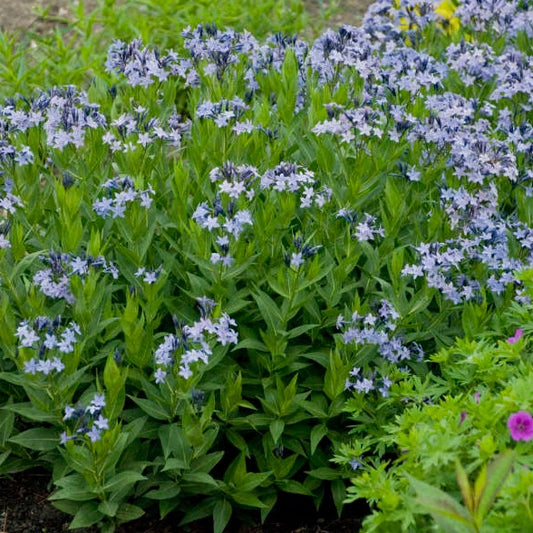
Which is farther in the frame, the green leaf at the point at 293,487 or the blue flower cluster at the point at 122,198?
the green leaf at the point at 293,487

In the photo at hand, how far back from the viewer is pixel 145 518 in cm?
390

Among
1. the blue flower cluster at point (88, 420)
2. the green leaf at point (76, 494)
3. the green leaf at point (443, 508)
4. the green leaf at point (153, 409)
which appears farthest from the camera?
the green leaf at point (153, 409)

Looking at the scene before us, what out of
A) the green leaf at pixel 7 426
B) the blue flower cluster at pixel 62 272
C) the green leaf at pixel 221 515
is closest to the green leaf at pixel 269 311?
the blue flower cluster at pixel 62 272

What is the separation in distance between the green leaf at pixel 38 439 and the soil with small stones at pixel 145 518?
11.0 inches

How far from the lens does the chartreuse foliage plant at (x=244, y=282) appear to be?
345 centimetres

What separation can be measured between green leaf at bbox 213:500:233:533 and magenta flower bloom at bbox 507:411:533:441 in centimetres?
148

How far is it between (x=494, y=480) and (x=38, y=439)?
2.04 m

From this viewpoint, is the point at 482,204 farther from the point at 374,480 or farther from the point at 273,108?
the point at 374,480

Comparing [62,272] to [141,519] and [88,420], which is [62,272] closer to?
[88,420]

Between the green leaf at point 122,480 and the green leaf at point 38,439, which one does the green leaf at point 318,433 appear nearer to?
the green leaf at point 122,480

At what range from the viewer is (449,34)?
616 cm

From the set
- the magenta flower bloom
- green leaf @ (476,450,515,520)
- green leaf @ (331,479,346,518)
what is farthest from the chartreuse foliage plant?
green leaf @ (476,450,515,520)

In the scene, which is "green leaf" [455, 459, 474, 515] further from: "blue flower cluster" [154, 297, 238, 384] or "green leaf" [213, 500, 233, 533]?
"green leaf" [213, 500, 233, 533]

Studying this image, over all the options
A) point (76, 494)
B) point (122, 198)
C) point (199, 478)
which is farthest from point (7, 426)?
point (122, 198)
